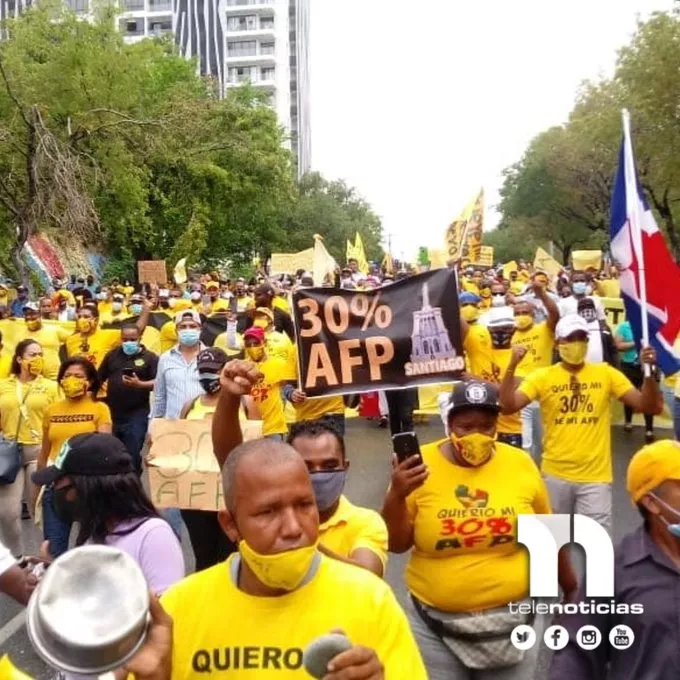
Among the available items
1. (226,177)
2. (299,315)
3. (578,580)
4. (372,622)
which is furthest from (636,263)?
(226,177)

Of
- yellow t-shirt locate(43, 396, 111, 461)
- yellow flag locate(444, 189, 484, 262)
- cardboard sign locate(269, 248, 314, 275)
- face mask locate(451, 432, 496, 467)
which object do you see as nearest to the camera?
face mask locate(451, 432, 496, 467)

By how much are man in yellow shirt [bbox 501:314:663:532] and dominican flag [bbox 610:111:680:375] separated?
1.20ft

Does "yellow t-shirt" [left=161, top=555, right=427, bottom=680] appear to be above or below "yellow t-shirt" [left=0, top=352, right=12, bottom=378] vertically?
above

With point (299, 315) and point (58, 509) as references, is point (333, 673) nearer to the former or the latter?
point (58, 509)

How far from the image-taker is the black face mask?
5.73 m

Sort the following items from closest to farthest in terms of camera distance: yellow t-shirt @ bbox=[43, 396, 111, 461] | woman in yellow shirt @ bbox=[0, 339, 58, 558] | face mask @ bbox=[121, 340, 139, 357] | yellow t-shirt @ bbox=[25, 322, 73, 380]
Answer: yellow t-shirt @ bbox=[43, 396, 111, 461] < woman in yellow shirt @ bbox=[0, 339, 58, 558] < face mask @ bbox=[121, 340, 139, 357] < yellow t-shirt @ bbox=[25, 322, 73, 380]

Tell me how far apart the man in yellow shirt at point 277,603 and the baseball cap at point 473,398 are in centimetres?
160

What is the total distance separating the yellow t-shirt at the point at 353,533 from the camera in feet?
10.0

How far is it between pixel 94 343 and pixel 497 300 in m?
5.54

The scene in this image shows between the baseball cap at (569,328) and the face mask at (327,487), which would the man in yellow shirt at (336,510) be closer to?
the face mask at (327,487)

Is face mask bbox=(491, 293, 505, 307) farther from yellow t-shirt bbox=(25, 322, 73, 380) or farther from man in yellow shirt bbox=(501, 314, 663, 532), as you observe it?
man in yellow shirt bbox=(501, 314, 663, 532)

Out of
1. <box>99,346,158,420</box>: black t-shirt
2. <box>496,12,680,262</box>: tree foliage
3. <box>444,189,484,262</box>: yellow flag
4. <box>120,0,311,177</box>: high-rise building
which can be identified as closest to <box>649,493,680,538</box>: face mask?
<box>99,346,158,420</box>: black t-shirt

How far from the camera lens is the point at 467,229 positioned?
1577 cm

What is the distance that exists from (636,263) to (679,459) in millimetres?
3365
